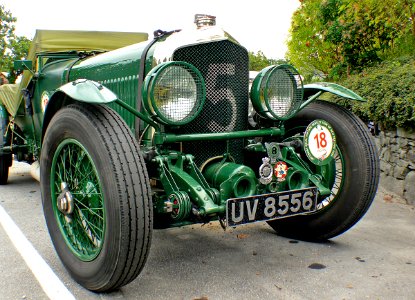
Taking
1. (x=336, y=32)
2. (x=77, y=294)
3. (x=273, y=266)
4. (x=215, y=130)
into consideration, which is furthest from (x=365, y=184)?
(x=336, y=32)

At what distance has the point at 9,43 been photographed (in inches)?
1228

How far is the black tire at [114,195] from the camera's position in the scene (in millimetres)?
2412

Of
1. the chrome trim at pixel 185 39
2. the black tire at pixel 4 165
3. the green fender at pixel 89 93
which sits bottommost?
the black tire at pixel 4 165

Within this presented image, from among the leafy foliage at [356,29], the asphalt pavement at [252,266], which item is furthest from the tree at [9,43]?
the asphalt pavement at [252,266]

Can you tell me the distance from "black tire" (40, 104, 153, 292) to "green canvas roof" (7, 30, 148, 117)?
3.08 m

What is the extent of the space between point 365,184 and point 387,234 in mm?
970

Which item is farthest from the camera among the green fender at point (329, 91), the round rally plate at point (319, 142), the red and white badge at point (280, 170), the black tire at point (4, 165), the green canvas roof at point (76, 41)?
the black tire at point (4, 165)

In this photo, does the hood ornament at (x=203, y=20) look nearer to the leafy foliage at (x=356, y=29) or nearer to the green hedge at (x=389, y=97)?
the green hedge at (x=389, y=97)

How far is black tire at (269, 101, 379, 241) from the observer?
3418mm

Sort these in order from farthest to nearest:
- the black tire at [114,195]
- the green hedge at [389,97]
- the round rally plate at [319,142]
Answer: the green hedge at [389,97], the round rally plate at [319,142], the black tire at [114,195]

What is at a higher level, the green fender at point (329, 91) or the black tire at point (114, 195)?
the green fender at point (329, 91)

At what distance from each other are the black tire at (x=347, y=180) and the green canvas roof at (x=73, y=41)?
10.1 ft

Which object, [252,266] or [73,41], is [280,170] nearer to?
[252,266]

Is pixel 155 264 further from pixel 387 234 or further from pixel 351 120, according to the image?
pixel 387 234
